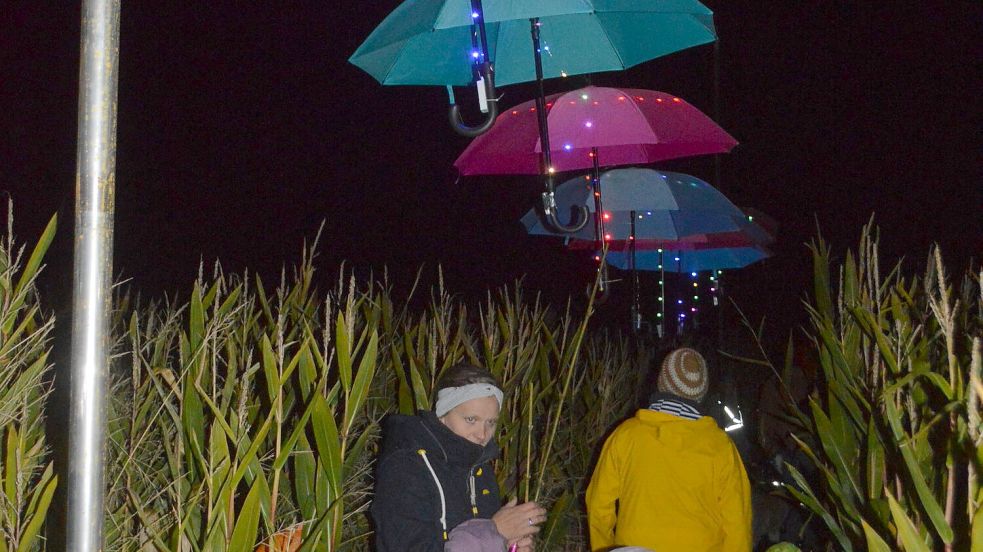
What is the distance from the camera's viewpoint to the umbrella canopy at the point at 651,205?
20.7 ft

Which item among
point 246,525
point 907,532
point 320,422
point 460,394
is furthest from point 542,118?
point 907,532

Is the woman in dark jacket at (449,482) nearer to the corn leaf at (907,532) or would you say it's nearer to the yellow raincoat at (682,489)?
the yellow raincoat at (682,489)

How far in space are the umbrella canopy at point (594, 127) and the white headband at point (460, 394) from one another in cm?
251

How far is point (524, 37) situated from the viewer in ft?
16.0

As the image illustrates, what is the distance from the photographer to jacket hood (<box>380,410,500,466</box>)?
103 inches

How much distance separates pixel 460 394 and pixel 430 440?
0.56ft

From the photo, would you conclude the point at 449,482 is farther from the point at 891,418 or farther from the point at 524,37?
the point at 524,37

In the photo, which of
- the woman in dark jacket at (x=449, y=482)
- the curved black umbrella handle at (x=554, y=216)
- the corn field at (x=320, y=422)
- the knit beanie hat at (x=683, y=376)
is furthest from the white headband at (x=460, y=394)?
the curved black umbrella handle at (x=554, y=216)

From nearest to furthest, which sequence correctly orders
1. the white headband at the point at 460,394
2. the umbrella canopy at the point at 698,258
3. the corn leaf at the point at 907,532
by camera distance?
1. the corn leaf at the point at 907,532
2. the white headband at the point at 460,394
3. the umbrella canopy at the point at 698,258

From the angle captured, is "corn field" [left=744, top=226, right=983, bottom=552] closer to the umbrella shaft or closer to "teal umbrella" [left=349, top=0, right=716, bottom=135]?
the umbrella shaft

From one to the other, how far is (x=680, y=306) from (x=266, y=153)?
1323 cm

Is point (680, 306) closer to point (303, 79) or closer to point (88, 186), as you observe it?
point (88, 186)

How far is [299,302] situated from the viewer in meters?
3.45

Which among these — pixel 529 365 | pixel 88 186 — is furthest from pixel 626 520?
pixel 88 186
